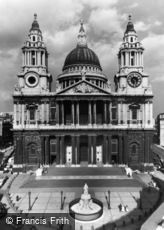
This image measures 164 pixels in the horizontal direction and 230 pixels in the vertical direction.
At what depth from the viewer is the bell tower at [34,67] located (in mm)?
59969

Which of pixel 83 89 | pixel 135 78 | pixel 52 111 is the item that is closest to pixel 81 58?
pixel 83 89

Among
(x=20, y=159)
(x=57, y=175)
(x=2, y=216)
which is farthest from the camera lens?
(x=20, y=159)

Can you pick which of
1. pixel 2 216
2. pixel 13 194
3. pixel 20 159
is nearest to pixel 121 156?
pixel 20 159

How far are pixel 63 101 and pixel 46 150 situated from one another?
42.8 feet

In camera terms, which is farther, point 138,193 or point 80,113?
point 80,113

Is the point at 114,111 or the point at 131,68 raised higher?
the point at 131,68

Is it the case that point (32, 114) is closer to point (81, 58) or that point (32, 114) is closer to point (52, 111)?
point (52, 111)

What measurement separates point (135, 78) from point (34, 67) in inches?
1041

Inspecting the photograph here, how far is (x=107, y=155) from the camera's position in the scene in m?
59.2

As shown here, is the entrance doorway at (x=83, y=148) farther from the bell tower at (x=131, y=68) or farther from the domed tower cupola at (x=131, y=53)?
the domed tower cupola at (x=131, y=53)

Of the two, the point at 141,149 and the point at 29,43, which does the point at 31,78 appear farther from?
the point at 141,149

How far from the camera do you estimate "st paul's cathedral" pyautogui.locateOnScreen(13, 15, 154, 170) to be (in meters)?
58.8

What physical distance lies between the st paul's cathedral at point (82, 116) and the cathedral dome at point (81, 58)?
1353 centimetres

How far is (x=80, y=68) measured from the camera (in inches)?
2813
